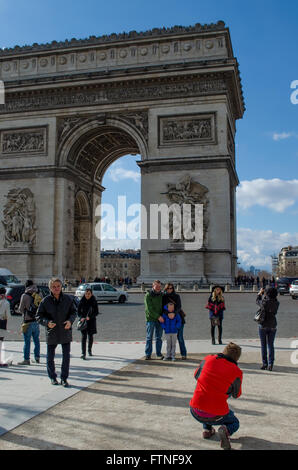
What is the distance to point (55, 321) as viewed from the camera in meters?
7.02

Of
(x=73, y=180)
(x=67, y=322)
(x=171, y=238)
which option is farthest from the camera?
(x=73, y=180)

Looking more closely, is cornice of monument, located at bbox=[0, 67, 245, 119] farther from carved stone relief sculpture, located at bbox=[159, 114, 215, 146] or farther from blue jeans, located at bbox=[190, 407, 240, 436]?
blue jeans, located at bbox=[190, 407, 240, 436]

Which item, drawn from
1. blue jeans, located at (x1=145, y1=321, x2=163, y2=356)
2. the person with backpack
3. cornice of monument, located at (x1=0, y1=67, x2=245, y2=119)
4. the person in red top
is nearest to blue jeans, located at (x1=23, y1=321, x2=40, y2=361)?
the person with backpack

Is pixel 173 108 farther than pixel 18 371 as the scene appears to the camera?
Yes

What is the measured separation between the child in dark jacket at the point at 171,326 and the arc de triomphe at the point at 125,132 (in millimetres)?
20022

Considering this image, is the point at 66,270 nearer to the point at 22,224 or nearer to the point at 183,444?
the point at 22,224

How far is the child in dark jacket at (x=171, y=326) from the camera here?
8859mm

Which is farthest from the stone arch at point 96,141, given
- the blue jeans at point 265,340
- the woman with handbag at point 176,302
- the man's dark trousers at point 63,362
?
the man's dark trousers at point 63,362

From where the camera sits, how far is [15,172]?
33562mm

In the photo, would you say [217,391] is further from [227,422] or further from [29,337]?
[29,337]

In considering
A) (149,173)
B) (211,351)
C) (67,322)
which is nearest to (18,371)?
(67,322)

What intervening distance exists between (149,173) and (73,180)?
6.36m

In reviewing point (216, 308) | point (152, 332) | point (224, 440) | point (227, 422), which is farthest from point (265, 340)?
point (224, 440)

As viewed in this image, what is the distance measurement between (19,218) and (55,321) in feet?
88.6
